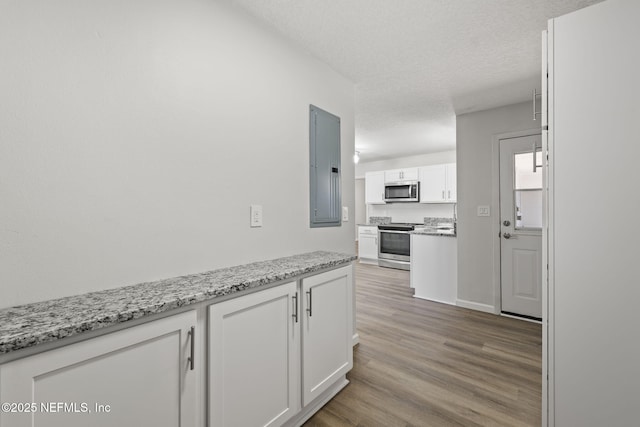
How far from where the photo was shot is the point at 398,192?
615 centimetres

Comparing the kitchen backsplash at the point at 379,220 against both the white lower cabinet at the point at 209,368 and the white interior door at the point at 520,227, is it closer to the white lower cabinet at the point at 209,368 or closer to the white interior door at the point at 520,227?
the white interior door at the point at 520,227

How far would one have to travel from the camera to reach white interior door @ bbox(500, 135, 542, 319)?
10.3ft

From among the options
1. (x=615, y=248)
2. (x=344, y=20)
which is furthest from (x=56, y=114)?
(x=615, y=248)

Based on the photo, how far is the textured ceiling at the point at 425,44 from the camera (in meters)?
1.74

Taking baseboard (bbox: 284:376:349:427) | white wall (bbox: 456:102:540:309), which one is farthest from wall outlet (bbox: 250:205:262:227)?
white wall (bbox: 456:102:540:309)

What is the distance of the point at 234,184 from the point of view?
1.69 metres

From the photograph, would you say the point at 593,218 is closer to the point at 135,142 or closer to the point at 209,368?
the point at 209,368

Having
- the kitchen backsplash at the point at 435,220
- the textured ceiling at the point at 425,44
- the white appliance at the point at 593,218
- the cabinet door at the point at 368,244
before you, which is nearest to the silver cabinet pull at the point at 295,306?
the white appliance at the point at 593,218

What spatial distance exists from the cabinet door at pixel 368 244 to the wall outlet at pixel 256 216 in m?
4.52

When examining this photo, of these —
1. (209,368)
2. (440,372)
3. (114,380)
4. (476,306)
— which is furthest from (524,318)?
(114,380)

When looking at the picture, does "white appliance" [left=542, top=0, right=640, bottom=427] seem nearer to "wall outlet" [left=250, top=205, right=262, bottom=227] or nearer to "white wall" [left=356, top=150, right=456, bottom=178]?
"wall outlet" [left=250, top=205, right=262, bottom=227]

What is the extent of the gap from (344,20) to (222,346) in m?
1.96

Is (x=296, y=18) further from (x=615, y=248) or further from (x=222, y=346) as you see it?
(x=615, y=248)

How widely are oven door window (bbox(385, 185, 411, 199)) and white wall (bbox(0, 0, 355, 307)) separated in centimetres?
443
